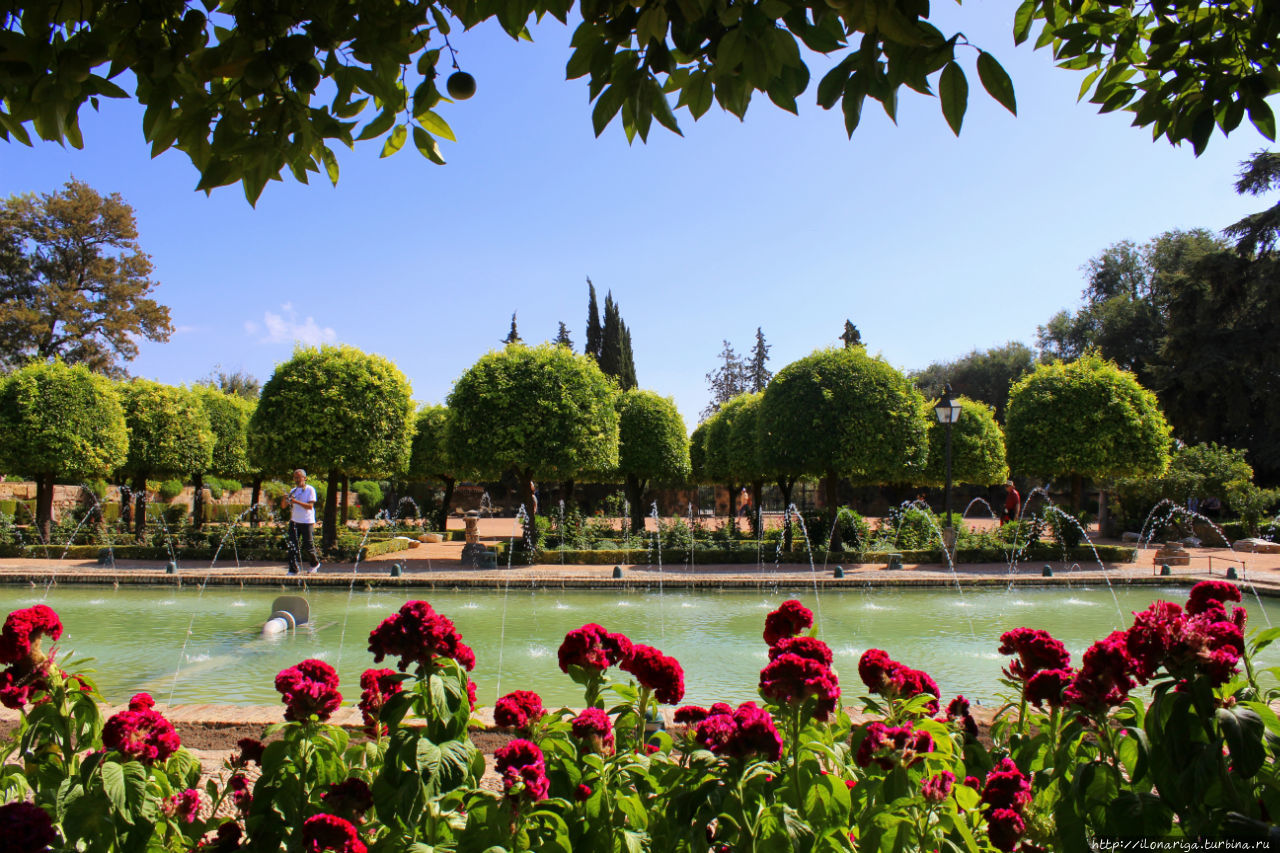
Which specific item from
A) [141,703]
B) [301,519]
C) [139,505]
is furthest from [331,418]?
[141,703]

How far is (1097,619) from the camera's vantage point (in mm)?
8773

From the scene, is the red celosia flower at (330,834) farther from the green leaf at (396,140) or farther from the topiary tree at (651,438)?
the topiary tree at (651,438)

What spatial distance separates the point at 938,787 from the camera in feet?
5.80

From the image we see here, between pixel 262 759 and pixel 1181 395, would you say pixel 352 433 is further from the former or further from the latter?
pixel 1181 395

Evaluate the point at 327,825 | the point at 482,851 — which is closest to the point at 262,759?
the point at 327,825

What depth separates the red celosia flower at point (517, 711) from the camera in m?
2.07

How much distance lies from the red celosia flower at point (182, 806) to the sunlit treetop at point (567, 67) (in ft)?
5.48

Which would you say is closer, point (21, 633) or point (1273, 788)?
point (1273, 788)

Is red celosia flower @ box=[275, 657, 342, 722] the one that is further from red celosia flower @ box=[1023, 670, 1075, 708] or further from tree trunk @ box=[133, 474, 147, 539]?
tree trunk @ box=[133, 474, 147, 539]

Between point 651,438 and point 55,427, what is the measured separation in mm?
14414

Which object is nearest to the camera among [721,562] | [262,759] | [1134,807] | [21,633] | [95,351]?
[1134,807]

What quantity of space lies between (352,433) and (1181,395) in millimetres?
28692

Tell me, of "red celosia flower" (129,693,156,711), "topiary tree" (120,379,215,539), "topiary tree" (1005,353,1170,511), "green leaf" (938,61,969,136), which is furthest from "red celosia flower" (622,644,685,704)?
"topiary tree" (120,379,215,539)

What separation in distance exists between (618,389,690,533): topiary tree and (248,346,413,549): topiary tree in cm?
785
